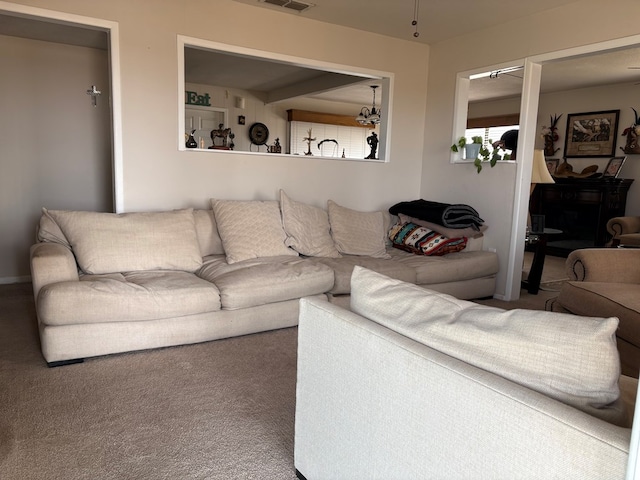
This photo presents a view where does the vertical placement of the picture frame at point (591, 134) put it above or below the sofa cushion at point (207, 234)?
above

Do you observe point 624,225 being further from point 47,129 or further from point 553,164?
point 47,129

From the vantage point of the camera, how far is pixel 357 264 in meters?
3.70

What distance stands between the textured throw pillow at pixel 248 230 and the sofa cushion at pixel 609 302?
6.42 feet

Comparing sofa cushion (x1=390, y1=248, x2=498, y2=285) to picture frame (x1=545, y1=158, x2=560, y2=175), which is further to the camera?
picture frame (x1=545, y1=158, x2=560, y2=175)

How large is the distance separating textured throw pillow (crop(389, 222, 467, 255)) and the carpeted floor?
1.75 m

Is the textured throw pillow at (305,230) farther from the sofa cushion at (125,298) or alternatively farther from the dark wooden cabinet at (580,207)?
the dark wooden cabinet at (580,207)

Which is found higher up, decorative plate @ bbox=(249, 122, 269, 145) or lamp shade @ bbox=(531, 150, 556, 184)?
decorative plate @ bbox=(249, 122, 269, 145)

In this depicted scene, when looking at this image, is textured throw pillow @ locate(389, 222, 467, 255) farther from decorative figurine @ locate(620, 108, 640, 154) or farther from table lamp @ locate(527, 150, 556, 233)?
decorative figurine @ locate(620, 108, 640, 154)

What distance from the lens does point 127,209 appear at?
371cm

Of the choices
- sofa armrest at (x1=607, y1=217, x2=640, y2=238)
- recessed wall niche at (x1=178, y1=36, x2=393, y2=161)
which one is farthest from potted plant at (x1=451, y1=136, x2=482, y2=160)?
sofa armrest at (x1=607, y1=217, x2=640, y2=238)

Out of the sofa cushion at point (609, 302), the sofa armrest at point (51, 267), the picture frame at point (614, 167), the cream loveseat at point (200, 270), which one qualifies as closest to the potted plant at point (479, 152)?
the cream loveseat at point (200, 270)

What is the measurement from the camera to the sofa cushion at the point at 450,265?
3.80 metres

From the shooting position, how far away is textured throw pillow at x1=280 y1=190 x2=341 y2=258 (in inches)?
150

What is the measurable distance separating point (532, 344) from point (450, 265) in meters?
2.95
